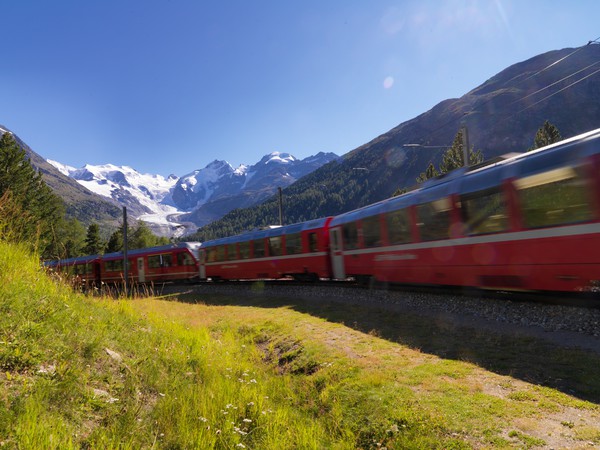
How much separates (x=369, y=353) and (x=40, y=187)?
221ft

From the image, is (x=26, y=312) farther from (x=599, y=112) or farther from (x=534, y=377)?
(x=599, y=112)

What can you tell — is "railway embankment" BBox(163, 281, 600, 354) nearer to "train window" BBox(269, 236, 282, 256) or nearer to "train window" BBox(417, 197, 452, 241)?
"train window" BBox(417, 197, 452, 241)

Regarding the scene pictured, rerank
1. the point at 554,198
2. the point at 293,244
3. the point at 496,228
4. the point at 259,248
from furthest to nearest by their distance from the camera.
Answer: the point at 259,248, the point at 293,244, the point at 496,228, the point at 554,198

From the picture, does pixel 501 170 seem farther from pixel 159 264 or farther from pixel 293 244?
pixel 159 264

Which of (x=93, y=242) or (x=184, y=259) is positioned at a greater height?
(x=93, y=242)

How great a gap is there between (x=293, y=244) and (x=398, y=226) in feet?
27.1

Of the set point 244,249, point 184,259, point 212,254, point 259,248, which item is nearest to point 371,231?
point 259,248

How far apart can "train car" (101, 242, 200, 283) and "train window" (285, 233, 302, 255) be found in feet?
38.4

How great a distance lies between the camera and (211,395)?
470 cm

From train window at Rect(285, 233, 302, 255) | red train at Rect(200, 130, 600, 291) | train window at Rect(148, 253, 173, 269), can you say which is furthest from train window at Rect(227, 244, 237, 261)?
red train at Rect(200, 130, 600, 291)

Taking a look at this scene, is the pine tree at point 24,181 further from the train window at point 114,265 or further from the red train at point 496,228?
the red train at point 496,228

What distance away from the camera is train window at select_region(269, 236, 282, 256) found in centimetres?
2175

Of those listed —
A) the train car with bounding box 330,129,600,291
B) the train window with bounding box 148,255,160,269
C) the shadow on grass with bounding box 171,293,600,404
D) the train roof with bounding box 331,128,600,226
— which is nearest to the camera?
the shadow on grass with bounding box 171,293,600,404

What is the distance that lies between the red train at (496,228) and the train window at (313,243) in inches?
83.2
